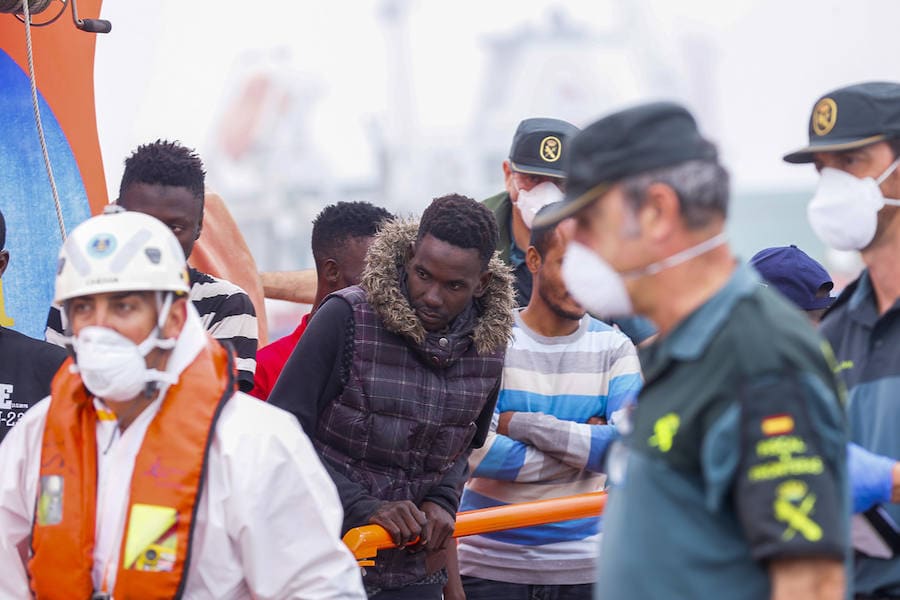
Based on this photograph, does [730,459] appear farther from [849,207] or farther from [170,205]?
[170,205]

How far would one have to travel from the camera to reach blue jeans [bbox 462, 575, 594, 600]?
159 inches

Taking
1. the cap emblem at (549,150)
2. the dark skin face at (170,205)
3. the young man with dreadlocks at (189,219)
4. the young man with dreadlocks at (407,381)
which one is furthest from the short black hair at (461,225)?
the cap emblem at (549,150)

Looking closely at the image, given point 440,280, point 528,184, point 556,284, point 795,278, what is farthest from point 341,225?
point 795,278

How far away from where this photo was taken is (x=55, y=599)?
2.83 meters

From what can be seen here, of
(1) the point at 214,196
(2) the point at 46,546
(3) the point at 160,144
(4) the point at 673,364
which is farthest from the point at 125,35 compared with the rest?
(4) the point at 673,364

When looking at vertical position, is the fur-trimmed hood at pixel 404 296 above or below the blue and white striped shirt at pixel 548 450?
above

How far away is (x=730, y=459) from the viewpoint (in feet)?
6.47

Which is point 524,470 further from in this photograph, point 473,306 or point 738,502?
point 738,502

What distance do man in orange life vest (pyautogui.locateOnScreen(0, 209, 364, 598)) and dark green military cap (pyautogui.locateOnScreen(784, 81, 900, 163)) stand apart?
4.67 ft

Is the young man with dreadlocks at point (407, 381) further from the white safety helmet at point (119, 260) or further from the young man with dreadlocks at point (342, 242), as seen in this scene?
the young man with dreadlocks at point (342, 242)

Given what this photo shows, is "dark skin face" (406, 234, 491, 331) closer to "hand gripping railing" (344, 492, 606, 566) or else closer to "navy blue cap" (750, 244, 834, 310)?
"hand gripping railing" (344, 492, 606, 566)

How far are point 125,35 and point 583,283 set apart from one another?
12.8ft

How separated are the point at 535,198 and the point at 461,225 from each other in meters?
1.17

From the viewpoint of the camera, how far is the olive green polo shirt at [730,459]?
6.31ft
